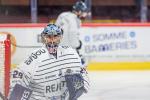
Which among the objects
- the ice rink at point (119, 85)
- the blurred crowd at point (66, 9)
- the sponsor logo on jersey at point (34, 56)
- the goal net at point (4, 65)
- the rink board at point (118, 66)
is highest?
the blurred crowd at point (66, 9)

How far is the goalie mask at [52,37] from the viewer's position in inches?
134

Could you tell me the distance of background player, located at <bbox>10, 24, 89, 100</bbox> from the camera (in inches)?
134

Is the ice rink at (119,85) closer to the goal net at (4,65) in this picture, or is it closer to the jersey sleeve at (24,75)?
the goal net at (4,65)

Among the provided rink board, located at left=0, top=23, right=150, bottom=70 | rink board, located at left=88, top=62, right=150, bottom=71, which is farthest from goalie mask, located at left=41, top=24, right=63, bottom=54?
rink board, located at left=0, top=23, right=150, bottom=70

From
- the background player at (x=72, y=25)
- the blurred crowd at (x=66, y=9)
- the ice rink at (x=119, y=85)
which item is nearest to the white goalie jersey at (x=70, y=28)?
the background player at (x=72, y=25)

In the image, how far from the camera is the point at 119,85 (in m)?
9.33

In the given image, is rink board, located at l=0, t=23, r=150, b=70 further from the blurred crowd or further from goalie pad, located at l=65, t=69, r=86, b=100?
goalie pad, located at l=65, t=69, r=86, b=100

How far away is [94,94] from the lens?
8.39 m

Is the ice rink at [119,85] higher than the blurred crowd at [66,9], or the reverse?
the blurred crowd at [66,9]

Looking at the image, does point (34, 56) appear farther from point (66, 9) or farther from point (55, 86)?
point (66, 9)

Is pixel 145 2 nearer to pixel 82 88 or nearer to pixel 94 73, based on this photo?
pixel 94 73

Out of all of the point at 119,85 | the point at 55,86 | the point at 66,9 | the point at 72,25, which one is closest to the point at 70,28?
the point at 72,25

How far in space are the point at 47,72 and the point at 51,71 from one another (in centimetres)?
2

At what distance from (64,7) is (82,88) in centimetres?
1089
